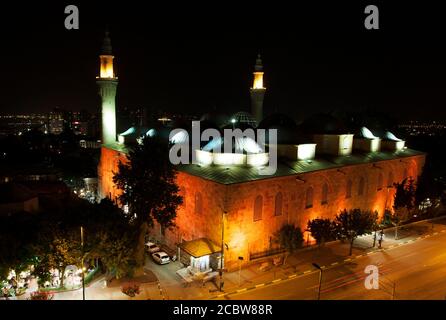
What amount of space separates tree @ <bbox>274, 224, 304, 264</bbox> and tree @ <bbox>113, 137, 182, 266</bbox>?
659cm

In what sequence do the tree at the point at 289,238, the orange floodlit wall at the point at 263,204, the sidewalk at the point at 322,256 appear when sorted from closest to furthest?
1. the sidewalk at the point at 322,256
2. the orange floodlit wall at the point at 263,204
3. the tree at the point at 289,238

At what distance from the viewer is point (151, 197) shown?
20781 millimetres

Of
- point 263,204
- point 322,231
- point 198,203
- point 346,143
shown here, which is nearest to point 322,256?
point 322,231

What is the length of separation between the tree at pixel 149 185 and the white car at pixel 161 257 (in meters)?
2.07

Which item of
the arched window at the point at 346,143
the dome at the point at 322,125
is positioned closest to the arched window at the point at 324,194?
the arched window at the point at 346,143

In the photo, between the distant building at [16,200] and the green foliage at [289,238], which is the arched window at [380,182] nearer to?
the green foliage at [289,238]

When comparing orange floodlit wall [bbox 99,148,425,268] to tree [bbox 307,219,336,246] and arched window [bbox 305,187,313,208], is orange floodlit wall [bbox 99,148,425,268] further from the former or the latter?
tree [bbox 307,219,336,246]

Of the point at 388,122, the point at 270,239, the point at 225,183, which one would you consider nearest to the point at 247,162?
the point at 225,183

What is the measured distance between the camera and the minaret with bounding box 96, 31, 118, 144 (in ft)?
111

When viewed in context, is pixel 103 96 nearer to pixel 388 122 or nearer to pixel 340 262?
pixel 340 262

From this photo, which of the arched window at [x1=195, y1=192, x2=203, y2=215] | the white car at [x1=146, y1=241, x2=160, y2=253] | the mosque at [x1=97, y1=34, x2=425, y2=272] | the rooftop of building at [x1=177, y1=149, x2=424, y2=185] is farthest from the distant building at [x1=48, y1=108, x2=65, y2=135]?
the arched window at [x1=195, y1=192, x2=203, y2=215]

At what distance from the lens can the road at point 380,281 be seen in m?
18.9

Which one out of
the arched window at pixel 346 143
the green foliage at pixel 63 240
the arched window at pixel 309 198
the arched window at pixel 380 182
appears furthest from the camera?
the arched window at pixel 380 182

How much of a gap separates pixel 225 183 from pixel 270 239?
17.2 ft
